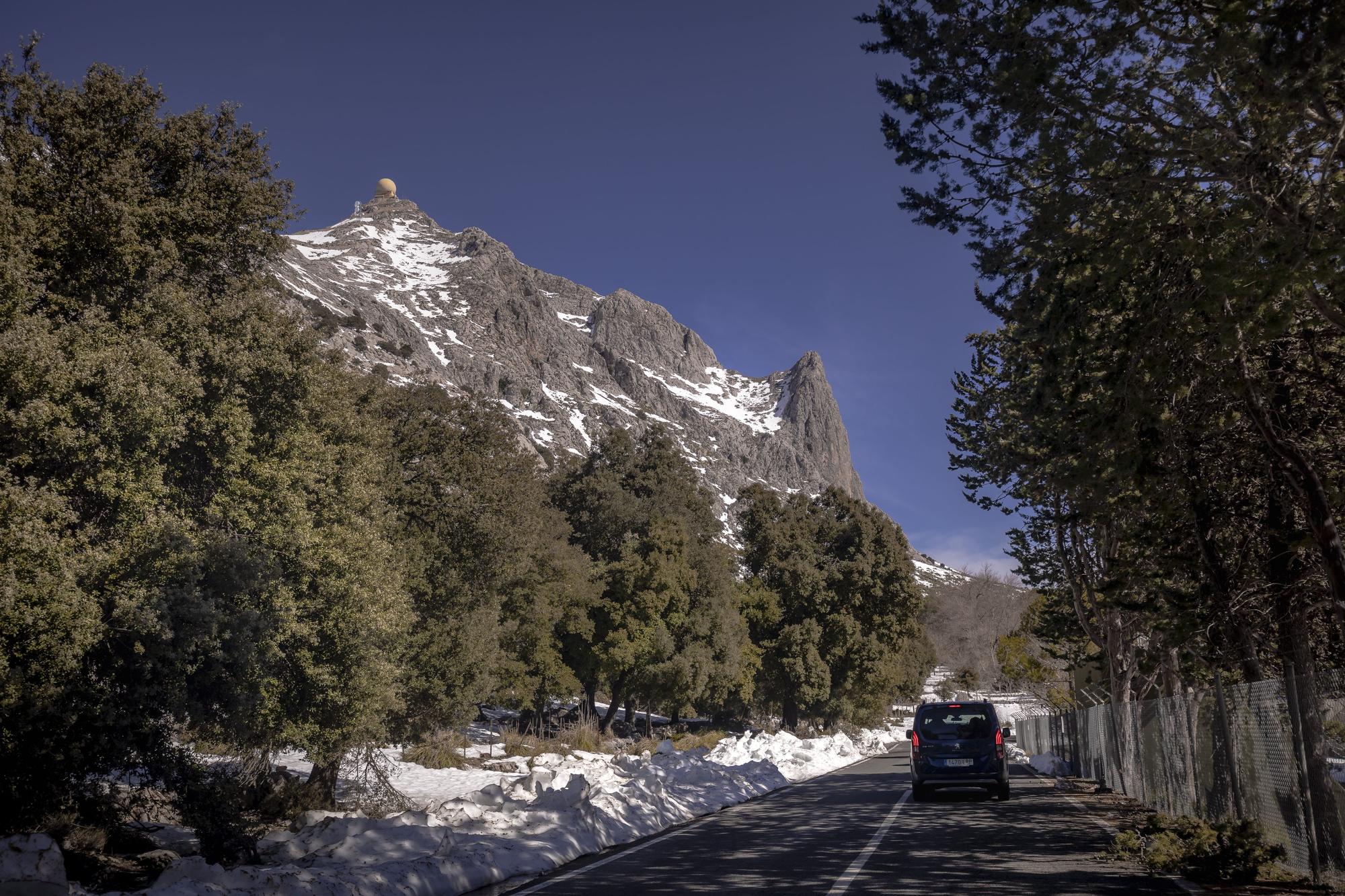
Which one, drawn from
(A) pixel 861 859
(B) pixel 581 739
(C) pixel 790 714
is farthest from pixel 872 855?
(C) pixel 790 714

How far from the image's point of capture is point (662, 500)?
5531 centimetres

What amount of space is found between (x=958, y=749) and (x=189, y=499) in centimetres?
1444

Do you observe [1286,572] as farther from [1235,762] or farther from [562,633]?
[562,633]

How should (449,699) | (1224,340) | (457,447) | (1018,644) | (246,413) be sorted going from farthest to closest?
(1018,644)
(457,447)
(449,699)
(246,413)
(1224,340)

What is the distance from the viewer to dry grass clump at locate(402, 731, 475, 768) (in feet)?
88.4

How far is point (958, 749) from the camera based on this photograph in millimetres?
18688

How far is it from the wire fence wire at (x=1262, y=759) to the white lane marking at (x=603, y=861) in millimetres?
6912

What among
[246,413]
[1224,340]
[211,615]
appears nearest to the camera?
[1224,340]

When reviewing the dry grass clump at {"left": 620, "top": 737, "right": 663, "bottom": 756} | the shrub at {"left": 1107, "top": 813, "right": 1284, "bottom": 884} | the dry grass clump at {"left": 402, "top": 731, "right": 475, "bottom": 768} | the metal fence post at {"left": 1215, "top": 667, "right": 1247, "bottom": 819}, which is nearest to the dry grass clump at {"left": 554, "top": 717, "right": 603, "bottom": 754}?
the dry grass clump at {"left": 620, "top": 737, "right": 663, "bottom": 756}

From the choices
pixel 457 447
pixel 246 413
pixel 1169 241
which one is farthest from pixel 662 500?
pixel 1169 241

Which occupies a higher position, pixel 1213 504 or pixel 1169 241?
pixel 1169 241

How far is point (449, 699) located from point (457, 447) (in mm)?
6510

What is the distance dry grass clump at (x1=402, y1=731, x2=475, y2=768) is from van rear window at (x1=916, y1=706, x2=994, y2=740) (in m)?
14.2

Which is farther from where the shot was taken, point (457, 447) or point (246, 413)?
point (457, 447)
